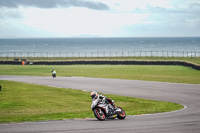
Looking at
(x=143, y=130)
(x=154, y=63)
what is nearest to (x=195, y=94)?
(x=143, y=130)

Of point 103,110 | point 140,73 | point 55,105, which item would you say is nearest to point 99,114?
point 103,110

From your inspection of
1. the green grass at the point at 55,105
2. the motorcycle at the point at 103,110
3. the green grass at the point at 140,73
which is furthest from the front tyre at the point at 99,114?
the green grass at the point at 140,73

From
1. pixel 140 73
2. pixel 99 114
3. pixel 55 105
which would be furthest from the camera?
pixel 140 73

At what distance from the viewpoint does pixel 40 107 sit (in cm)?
2283

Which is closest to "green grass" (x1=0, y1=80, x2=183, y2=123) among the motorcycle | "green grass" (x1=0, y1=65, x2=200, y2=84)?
the motorcycle

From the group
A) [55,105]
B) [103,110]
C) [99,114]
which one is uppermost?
[103,110]

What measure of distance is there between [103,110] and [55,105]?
7.65 meters

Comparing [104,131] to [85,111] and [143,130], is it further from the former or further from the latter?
[85,111]

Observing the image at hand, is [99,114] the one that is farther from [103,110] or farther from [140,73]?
[140,73]

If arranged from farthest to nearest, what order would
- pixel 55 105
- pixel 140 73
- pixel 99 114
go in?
pixel 140 73, pixel 55 105, pixel 99 114

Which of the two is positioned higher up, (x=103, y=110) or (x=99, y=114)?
(x=103, y=110)

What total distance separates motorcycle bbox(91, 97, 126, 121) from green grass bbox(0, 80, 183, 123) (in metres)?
2.01

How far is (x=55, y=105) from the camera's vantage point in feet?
77.8

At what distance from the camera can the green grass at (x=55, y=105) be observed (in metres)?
19.2
